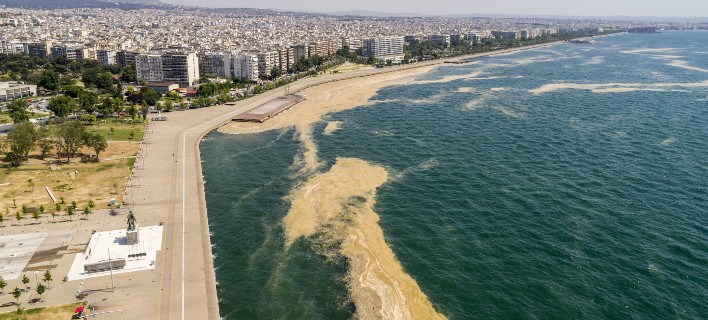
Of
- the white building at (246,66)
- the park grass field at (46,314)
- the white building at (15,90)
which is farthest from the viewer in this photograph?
the white building at (246,66)

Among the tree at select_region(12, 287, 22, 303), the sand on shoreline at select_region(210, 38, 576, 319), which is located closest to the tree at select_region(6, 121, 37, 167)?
the tree at select_region(12, 287, 22, 303)

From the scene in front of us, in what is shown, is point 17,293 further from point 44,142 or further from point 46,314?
point 44,142

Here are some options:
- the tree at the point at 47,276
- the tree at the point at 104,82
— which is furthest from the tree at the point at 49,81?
the tree at the point at 47,276

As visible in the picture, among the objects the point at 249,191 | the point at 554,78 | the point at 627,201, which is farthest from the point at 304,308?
the point at 554,78

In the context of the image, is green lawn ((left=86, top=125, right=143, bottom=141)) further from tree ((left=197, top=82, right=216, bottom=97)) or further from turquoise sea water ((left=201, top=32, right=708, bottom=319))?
tree ((left=197, top=82, right=216, bottom=97))

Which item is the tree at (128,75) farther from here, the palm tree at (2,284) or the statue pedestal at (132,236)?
the palm tree at (2,284)

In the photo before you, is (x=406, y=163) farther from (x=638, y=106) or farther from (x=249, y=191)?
(x=638, y=106)
